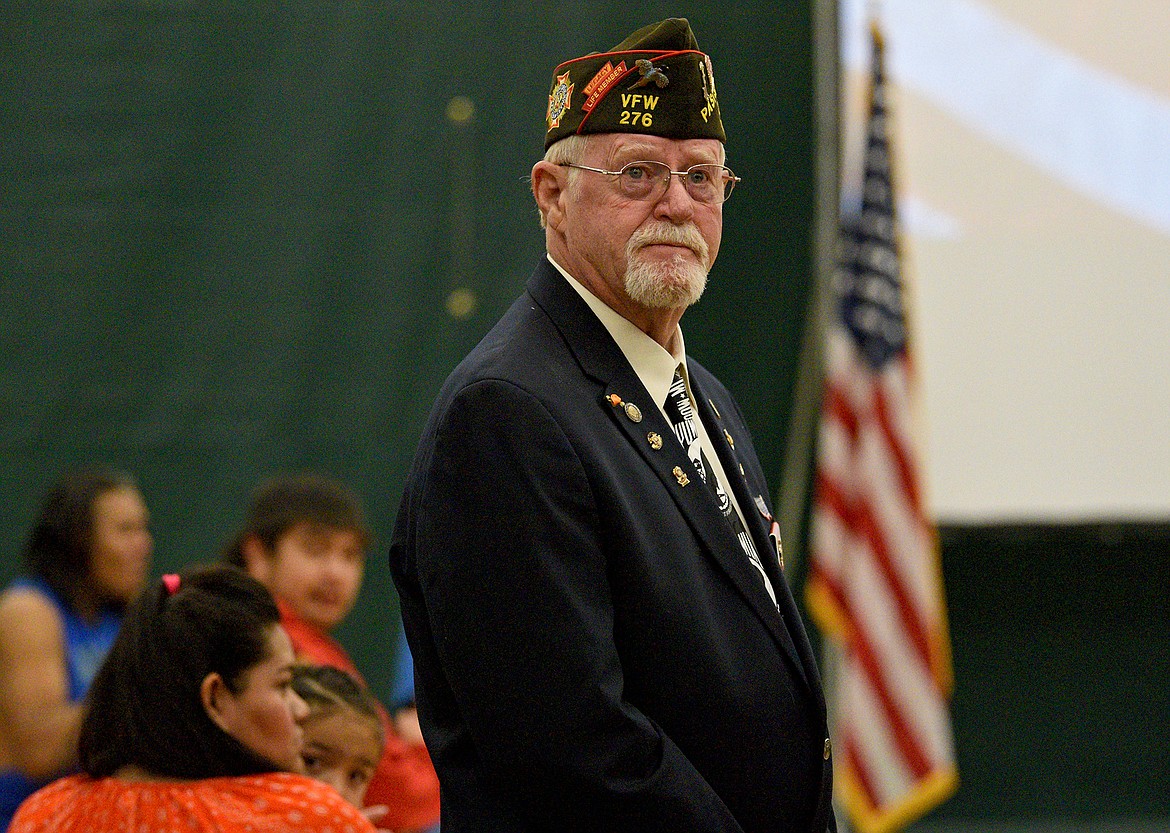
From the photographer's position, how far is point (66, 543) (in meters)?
3.29

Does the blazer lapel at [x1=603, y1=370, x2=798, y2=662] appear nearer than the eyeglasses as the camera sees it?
Yes

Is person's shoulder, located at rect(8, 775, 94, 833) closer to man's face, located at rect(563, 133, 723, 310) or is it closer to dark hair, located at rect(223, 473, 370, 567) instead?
man's face, located at rect(563, 133, 723, 310)

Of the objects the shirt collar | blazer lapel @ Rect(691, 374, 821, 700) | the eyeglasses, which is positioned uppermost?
the eyeglasses

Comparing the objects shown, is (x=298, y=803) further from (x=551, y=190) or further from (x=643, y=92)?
(x=643, y=92)

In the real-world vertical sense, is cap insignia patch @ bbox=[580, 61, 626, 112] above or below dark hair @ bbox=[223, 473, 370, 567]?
above

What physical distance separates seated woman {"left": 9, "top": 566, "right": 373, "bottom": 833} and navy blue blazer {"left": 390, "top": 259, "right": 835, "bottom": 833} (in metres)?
0.32

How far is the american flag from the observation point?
4102mm

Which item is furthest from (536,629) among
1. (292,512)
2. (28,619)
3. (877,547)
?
(877,547)

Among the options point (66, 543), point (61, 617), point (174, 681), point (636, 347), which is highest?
point (636, 347)

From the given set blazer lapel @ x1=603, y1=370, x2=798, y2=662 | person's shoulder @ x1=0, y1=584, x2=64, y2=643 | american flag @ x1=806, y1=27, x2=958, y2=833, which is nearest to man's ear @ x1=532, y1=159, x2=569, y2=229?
blazer lapel @ x1=603, y1=370, x2=798, y2=662

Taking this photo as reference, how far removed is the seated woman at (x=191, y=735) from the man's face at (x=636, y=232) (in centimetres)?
68

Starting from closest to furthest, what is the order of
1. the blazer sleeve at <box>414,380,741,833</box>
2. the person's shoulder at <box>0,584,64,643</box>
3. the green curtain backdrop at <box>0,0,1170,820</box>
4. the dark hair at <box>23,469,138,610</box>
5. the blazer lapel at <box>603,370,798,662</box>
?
the blazer sleeve at <box>414,380,741,833</box>
the blazer lapel at <box>603,370,798,662</box>
the person's shoulder at <box>0,584,64,643</box>
the dark hair at <box>23,469,138,610</box>
the green curtain backdrop at <box>0,0,1170,820</box>

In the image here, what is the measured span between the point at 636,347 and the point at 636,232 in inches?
5.4

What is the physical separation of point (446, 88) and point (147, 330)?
4.17 feet
